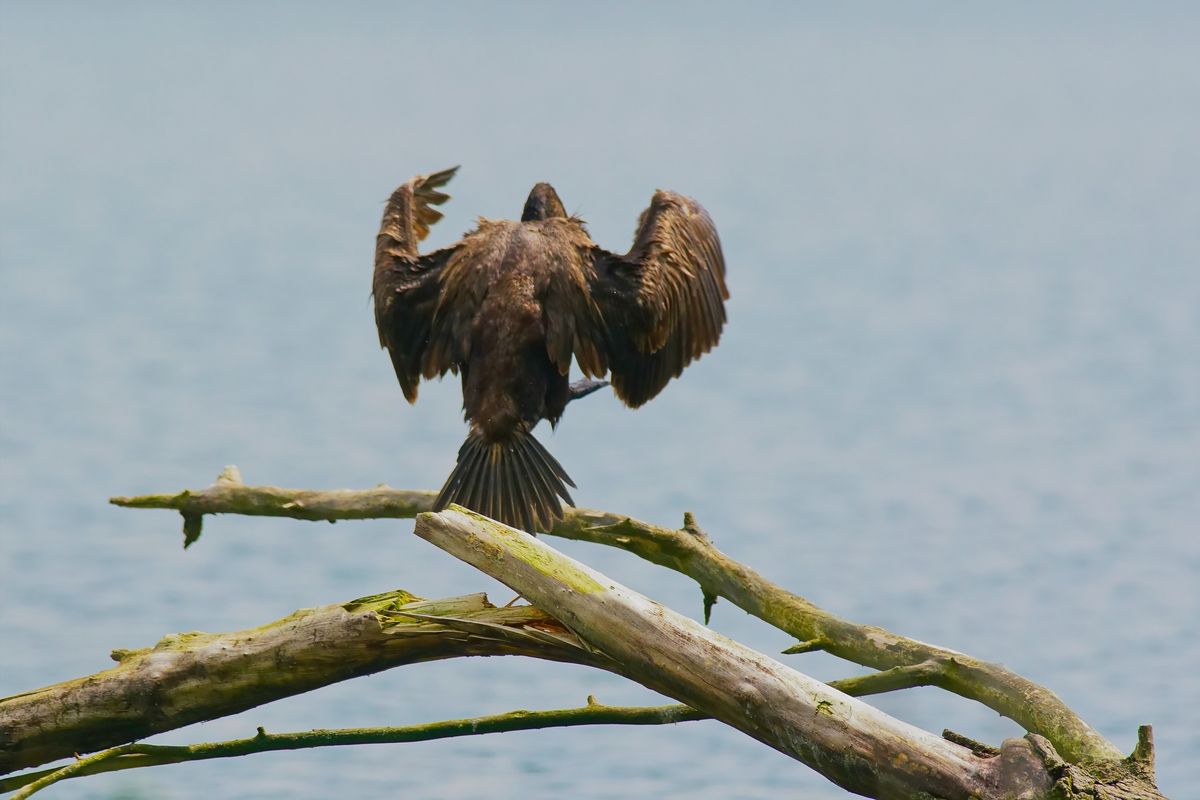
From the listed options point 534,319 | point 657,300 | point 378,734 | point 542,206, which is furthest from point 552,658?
point 542,206

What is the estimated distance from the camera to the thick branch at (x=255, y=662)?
4078mm

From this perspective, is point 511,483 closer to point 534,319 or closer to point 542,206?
point 534,319

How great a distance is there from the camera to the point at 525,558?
13.0 ft

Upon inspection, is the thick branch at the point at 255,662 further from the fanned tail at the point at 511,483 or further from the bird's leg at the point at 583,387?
the bird's leg at the point at 583,387

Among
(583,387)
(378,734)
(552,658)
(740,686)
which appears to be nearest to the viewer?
(740,686)

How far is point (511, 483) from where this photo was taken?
541 cm

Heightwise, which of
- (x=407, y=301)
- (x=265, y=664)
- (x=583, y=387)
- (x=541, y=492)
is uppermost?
(x=407, y=301)

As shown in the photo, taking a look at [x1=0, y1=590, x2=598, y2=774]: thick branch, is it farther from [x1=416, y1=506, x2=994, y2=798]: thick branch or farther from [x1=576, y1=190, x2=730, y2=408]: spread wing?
[x1=576, y1=190, x2=730, y2=408]: spread wing

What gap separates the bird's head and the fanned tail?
1044 mm

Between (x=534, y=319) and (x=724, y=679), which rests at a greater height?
(x=534, y=319)

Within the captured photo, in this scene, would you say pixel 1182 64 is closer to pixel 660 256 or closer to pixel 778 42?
Result: pixel 778 42

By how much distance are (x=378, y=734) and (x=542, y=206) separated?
2.56m

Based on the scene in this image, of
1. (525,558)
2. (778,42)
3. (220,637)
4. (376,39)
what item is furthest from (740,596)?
(778,42)

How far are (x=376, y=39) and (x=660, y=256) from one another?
56.4 metres
